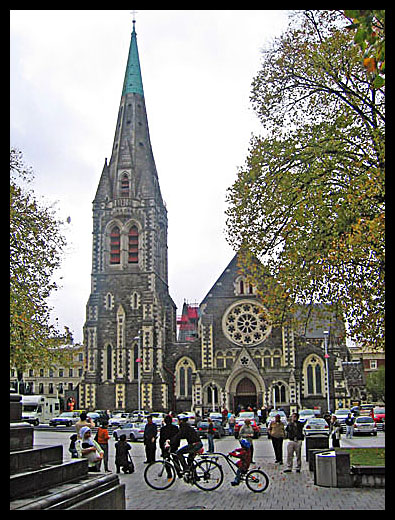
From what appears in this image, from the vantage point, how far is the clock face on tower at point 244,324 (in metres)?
54.8

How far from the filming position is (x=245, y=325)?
55.2 m

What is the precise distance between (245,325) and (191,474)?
4151cm

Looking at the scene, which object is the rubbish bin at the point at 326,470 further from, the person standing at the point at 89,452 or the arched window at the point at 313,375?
the arched window at the point at 313,375

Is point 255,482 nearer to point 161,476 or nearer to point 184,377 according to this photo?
point 161,476

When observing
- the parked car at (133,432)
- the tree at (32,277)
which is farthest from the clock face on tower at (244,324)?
the tree at (32,277)

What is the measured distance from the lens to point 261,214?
18.9 meters

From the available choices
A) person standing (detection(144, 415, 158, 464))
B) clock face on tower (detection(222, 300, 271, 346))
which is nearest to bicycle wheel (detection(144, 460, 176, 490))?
person standing (detection(144, 415, 158, 464))

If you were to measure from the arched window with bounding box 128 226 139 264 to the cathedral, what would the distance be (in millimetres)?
94

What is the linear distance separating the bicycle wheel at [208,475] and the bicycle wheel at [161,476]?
61cm

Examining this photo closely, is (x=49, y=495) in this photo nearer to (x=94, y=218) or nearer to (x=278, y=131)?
(x=278, y=131)

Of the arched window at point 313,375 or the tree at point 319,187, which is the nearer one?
the tree at point 319,187
